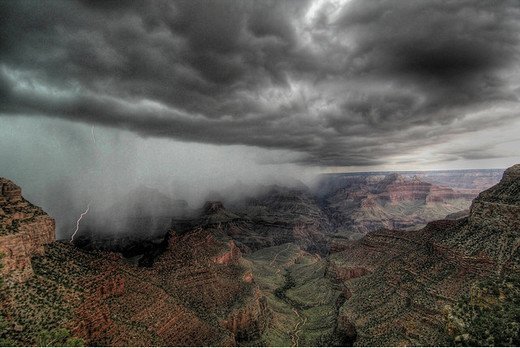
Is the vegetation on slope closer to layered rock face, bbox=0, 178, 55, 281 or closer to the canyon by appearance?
the canyon

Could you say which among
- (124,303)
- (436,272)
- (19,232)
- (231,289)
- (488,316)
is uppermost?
(19,232)

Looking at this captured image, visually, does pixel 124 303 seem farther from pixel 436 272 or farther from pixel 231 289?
pixel 436 272

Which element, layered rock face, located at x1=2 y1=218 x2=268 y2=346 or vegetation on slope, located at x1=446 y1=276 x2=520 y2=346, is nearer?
vegetation on slope, located at x1=446 y1=276 x2=520 y2=346

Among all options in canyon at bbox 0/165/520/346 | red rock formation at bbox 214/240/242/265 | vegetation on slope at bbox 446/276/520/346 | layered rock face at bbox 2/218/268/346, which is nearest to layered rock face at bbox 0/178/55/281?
canyon at bbox 0/165/520/346

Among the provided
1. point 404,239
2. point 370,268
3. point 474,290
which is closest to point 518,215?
point 474,290

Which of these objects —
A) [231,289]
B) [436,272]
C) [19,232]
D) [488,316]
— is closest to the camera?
[488,316]

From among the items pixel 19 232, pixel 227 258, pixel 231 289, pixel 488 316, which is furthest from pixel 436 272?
pixel 19 232

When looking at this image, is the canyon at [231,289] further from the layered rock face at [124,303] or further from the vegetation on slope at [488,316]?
the vegetation on slope at [488,316]
